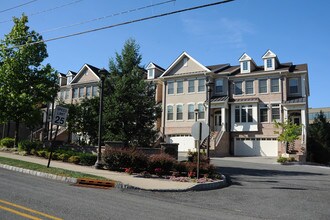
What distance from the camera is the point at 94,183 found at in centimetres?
1188

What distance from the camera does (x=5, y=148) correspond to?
25.1 metres

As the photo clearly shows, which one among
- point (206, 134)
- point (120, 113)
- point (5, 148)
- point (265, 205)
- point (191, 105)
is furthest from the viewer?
point (191, 105)

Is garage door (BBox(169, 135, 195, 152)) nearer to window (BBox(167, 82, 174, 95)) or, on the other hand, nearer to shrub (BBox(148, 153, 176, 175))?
window (BBox(167, 82, 174, 95))

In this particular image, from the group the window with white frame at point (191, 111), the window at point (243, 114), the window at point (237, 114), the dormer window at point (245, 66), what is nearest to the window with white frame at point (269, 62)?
the dormer window at point (245, 66)

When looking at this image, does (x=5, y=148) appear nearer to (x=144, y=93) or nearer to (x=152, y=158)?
(x=144, y=93)

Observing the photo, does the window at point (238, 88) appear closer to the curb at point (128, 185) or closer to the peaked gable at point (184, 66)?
the peaked gable at point (184, 66)

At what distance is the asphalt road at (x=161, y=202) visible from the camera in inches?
296

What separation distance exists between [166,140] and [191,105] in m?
5.21

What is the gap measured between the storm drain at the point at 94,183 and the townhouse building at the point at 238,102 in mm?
22199

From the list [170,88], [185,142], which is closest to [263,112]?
[185,142]

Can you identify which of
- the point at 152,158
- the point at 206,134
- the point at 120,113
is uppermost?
the point at 120,113

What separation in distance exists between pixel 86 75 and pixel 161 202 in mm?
40588


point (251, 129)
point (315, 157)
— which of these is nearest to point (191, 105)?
point (251, 129)

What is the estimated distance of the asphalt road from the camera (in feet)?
24.6
